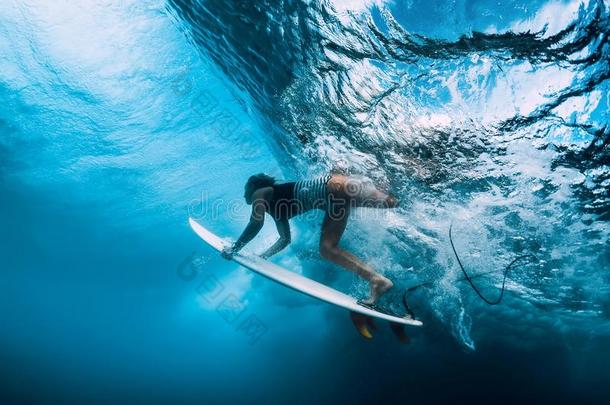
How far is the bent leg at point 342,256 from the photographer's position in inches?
205

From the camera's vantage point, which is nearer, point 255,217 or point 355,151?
point 255,217

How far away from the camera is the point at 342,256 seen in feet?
17.8

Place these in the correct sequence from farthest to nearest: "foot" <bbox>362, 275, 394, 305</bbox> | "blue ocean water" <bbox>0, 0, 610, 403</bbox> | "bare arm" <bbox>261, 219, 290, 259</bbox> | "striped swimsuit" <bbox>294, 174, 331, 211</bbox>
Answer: "bare arm" <bbox>261, 219, 290, 259</bbox> → "striped swimsuit" <bbox>294, 174, 331, 211</bbox> → "blue ocean water" <bbox>0, 0, 610, 403</bbox> → "foot" <bbox>362, 275, 394, 305</bbox>

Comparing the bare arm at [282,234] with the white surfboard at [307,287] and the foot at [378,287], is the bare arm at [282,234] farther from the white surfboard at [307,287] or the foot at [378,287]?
the foot at [378,287]

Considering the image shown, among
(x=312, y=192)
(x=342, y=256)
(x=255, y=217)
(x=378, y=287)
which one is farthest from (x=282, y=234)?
A: (x=378, y=287)

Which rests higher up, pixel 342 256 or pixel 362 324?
pixel 342 256

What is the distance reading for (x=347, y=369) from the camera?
2900 cm

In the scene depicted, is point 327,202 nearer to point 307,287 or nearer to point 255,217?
point 255,217

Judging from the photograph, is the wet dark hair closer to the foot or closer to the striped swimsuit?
the striped swimsuit

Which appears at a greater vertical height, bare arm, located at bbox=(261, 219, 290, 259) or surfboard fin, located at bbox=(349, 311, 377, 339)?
bare arm, located at bbox=(261, 219, 290, 259)

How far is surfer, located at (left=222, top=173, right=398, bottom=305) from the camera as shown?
5.38 meters

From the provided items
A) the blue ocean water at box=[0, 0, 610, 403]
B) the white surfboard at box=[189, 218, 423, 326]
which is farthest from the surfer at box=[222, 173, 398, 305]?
the blue ocean water at box=[0, 0, 610, 403]

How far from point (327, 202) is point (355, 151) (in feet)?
10.5

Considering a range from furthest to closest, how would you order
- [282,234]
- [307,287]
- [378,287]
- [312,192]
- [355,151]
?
A: [355,151] < [282,234] < [307,287] < [312,192] < [378,287]
